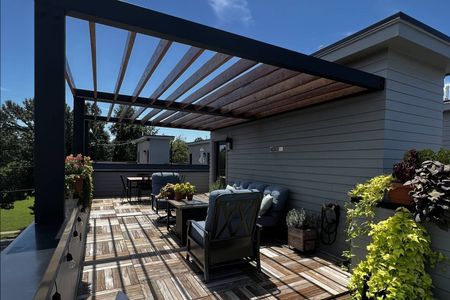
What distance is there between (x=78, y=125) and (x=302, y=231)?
5.55m

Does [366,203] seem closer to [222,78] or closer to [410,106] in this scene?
[410,106]

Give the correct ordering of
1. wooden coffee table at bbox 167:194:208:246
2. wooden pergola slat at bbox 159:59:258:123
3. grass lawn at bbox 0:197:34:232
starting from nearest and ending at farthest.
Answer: wooden pergola slat at bbox 159:59:258:123
grass lawn at bbox 0:197:34:232
wooden coffee table at bbox 167:194:208:246

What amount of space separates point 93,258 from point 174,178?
325 cm

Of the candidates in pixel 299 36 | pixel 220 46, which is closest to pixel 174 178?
pixel 299 36

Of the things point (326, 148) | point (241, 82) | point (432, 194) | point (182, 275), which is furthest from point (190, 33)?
point (326, 148)

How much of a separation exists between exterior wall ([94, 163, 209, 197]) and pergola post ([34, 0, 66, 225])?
797 cm

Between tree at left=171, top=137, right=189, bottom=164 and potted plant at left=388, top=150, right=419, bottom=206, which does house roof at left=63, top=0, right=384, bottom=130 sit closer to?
potted plant at left=388, top=150, right=419, bottom=206

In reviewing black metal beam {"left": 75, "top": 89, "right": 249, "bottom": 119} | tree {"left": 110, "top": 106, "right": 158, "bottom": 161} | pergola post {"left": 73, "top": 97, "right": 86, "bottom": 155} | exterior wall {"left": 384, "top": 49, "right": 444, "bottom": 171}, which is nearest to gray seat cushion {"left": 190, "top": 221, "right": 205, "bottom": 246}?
exterior wall {"left": 384, "top": 49, "right": 444, "bottom": 171}

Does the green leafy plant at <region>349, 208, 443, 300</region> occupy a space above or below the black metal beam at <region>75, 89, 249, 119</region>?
below

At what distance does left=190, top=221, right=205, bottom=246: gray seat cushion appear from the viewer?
342 cm

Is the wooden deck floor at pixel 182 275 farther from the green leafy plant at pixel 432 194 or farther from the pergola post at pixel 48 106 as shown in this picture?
the pergola post at pixel 48 106

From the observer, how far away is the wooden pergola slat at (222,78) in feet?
10.7

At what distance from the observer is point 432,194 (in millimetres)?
2148

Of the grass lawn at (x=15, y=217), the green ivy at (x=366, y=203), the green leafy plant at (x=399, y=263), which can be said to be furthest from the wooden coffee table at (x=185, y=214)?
the green leafy plant at (x=399, y=263)
